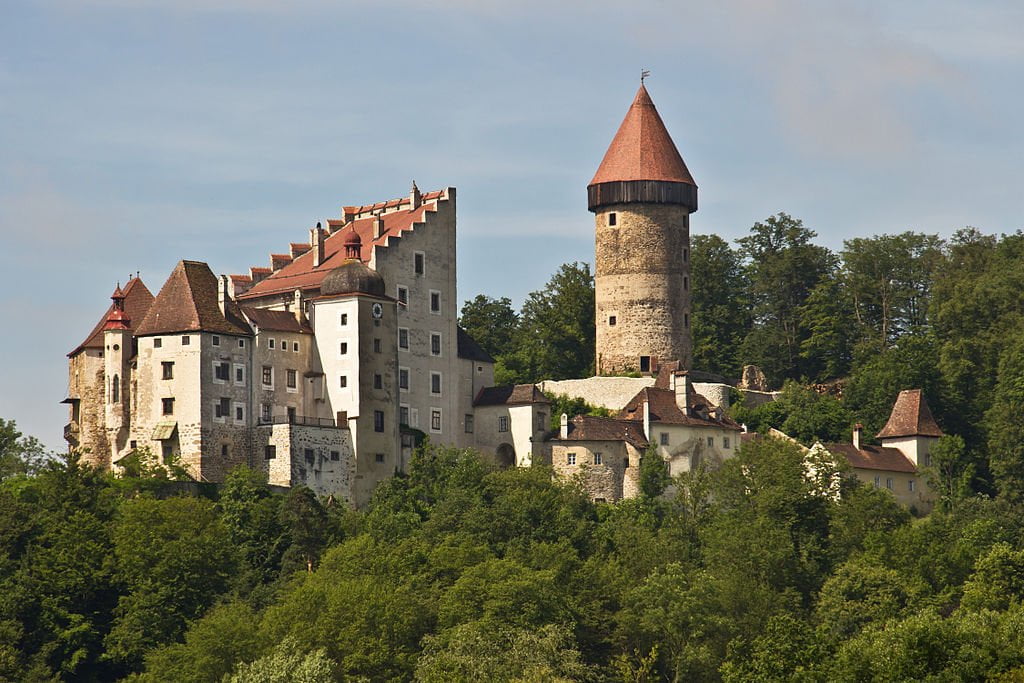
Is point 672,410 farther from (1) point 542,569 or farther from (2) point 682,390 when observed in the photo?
(1) point 542,569

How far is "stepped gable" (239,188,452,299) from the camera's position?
3814 inches

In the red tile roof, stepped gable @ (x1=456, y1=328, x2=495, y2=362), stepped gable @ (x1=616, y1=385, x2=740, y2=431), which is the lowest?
the red tile roof

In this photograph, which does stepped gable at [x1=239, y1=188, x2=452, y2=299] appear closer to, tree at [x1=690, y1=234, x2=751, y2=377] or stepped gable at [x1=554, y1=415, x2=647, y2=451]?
stepped gable at [x1=554, y1=415, x2=647, y2=451]

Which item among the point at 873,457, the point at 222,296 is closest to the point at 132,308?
the point at 222,296

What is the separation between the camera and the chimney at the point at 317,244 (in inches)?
3875

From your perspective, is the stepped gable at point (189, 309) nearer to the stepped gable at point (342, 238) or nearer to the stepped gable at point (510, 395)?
the stepped gable at point (342, 238)

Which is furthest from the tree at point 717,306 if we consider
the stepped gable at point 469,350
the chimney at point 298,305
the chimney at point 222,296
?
the chimney at point 222,296

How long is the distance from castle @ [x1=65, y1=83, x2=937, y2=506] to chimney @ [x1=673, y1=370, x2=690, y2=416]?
71 mm

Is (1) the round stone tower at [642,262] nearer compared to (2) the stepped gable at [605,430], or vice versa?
(2) the stepped gable at [605,430]

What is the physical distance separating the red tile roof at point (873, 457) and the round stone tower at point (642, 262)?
828 centimetres

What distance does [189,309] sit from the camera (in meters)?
91.9

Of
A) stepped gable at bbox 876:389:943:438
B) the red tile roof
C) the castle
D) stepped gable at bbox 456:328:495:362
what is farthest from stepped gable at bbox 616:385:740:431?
stepped gable at bbox 876:389:943:438

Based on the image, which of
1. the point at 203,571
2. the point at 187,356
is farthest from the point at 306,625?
the point at 187,356

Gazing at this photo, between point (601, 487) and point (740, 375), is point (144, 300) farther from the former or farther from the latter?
point (740, 375)
